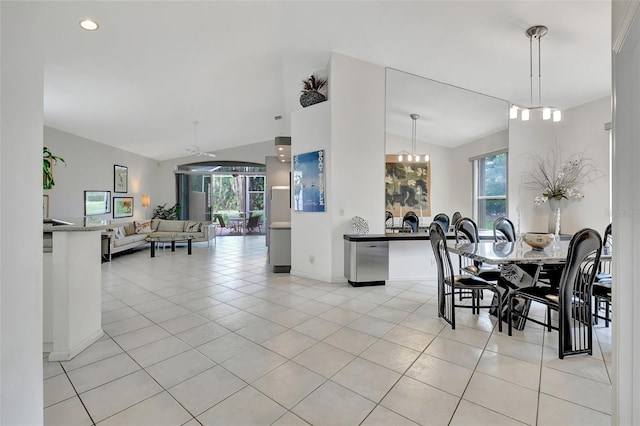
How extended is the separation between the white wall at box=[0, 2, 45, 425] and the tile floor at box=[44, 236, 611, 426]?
0.78 meters

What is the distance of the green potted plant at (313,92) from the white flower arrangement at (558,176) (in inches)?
139

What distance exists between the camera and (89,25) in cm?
336

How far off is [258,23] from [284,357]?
3772 mm

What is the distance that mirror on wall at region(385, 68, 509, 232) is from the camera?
4.85 m

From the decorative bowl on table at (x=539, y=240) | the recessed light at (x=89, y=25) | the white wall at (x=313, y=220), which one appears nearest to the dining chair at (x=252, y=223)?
the white wall at (x=313, y=220)

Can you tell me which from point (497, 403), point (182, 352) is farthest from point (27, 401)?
point (497, 403)

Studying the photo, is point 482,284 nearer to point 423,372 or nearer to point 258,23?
point 423,372

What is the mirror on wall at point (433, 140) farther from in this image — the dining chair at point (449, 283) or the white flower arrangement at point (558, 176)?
the dining chair at point (449, 283)

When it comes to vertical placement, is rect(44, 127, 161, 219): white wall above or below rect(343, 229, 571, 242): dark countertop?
above

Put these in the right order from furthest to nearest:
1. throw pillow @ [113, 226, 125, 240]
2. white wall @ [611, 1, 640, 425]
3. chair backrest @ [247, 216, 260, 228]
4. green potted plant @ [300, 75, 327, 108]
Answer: chair backrest @ [247, 216, 260, 228] → throw pillow @ [113, 226, 125, 240] → green potted plant @ [300, 75, 327, 108] → white wall @ [611, 1, 640, 425]

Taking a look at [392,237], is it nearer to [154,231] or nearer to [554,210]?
[554,210]

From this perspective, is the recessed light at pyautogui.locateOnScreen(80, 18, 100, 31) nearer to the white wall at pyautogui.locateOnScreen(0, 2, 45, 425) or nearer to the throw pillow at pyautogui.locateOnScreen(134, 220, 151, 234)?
the white wall at pyautogui.locateOnScreen(0, 2, 45, 425)

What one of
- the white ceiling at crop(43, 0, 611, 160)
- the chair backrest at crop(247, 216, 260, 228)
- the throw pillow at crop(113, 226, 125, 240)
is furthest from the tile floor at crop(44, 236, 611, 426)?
the chair backrest at crop(247, 216, 260, 228)

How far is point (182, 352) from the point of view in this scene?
2523 millimetres
